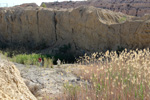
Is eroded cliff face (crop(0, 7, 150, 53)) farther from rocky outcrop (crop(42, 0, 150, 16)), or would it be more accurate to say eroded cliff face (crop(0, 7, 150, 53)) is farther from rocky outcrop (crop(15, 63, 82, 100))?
rocky outcrop (crop(42, 0, 150, 16))

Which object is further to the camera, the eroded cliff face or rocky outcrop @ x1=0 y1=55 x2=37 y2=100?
the eroded cliff face

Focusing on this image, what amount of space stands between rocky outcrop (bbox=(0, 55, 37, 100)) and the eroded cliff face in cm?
919

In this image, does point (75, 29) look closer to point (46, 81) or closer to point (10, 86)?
point (46, 81)

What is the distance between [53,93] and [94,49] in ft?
26.4

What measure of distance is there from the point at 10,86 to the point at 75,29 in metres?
12.2

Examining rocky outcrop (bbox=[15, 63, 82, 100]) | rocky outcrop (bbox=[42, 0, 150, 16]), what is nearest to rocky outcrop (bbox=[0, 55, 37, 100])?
rocky outcrop (bbox=[15, 63, 82, 100])

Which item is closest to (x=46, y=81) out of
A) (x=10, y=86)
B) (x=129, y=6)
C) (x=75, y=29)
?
(x=10, y=86)

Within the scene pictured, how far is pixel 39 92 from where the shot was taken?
17.6 feet

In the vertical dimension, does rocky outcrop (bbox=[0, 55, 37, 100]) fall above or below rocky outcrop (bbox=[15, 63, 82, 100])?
above

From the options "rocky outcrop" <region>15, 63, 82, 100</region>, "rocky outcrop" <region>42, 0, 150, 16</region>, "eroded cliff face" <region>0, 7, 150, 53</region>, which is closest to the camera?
"rocky outcrop" <region>15, 63, 82, 100</region>

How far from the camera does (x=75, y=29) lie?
14.5m

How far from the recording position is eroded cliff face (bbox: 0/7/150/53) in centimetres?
1134

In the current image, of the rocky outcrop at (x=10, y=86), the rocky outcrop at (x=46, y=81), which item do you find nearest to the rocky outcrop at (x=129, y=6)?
the rocky outcrop at (x=46, y=81)

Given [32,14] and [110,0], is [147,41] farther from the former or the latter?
[110,0]
